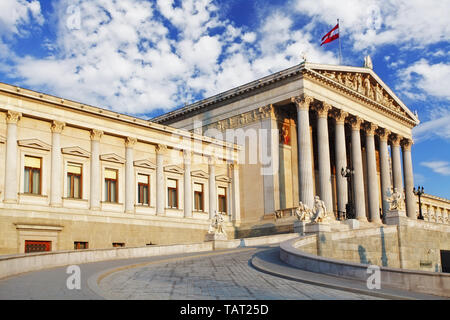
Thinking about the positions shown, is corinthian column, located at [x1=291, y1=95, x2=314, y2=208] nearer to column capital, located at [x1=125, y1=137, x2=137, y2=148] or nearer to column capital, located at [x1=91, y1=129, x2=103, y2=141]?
column capital, located at [x1=125, y1=137, x2=137, y2=148]

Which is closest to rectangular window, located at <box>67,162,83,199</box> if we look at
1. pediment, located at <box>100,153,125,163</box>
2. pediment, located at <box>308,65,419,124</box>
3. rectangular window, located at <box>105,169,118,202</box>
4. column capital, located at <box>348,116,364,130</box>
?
pediment, located at <box>100,153,125,163</box>

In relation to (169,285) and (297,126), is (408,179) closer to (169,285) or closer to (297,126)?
(297,126)

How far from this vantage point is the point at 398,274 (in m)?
14.9

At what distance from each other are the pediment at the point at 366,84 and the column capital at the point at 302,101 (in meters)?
2.45

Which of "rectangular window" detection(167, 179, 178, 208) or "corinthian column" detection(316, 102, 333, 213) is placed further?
"corinthian column" detection(316, 102, 333, 213)

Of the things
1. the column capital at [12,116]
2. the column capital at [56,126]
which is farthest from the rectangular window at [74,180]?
the column capital at [12,116]

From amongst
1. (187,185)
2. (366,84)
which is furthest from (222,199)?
(366,84)

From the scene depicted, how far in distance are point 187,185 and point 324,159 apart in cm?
1195

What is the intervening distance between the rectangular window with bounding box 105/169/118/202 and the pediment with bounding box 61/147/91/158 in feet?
7.20

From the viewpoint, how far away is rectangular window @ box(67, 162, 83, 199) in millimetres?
34656

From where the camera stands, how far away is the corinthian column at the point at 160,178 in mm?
40031

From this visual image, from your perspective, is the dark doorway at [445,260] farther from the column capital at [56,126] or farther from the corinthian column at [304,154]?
the column capital at [56,126]
